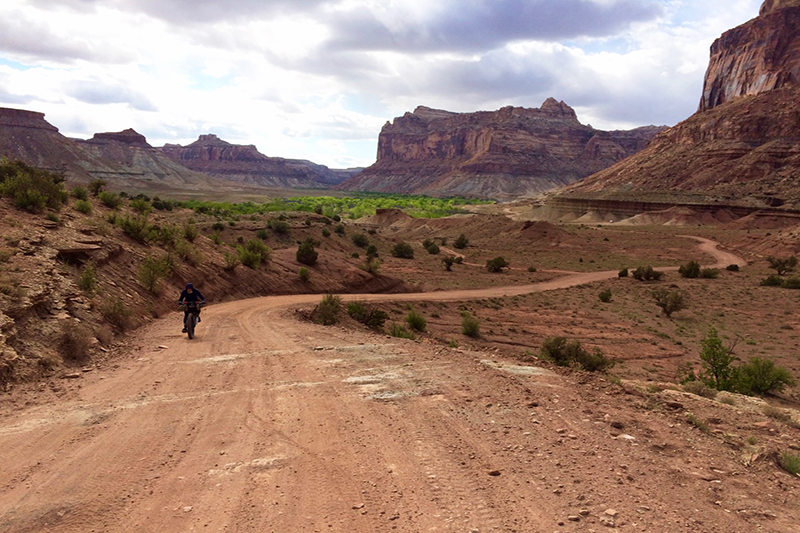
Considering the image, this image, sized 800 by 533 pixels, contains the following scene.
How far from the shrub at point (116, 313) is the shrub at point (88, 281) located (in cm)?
51

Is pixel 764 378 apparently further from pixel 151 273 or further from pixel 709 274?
pixel 709 274

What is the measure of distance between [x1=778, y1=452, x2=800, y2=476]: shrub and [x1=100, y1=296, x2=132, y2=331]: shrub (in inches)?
523

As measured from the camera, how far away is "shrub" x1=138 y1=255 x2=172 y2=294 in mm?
16859

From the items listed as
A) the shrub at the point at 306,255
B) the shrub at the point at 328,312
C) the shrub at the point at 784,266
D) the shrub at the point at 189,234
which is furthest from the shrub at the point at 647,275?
the shrub at the point at 189,234

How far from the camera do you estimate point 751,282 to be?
133 ft

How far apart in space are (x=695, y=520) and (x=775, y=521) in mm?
789

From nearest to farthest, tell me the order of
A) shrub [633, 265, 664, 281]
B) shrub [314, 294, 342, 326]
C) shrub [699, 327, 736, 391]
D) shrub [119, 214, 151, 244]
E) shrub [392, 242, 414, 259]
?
shrub [699, 327, 736, 391] < shrub [314, 294, 342, 326] < shrub [119, 214, 151, 244] < shrub [633, 265, 664, 281] < shrub [392, 242, 414, 259]

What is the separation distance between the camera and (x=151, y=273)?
56.1 ft

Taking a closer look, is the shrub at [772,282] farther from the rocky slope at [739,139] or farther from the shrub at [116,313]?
the rocky slope at [739,139]

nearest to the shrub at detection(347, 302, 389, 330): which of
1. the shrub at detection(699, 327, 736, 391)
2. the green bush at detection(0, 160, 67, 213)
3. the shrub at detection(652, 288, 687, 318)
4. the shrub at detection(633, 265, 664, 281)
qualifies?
the shrub at detection(699, 327, 736, 391)

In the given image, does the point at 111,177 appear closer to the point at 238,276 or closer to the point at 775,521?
the point at 238,276

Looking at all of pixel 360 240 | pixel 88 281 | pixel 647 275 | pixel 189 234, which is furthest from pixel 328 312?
pixel 647 275

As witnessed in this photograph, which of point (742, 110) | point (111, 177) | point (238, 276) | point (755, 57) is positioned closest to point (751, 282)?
point (238, 276)

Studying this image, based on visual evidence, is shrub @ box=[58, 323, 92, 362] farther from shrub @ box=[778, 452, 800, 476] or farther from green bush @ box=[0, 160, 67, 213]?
shrub @ box=[778, 452, 800, 476]
